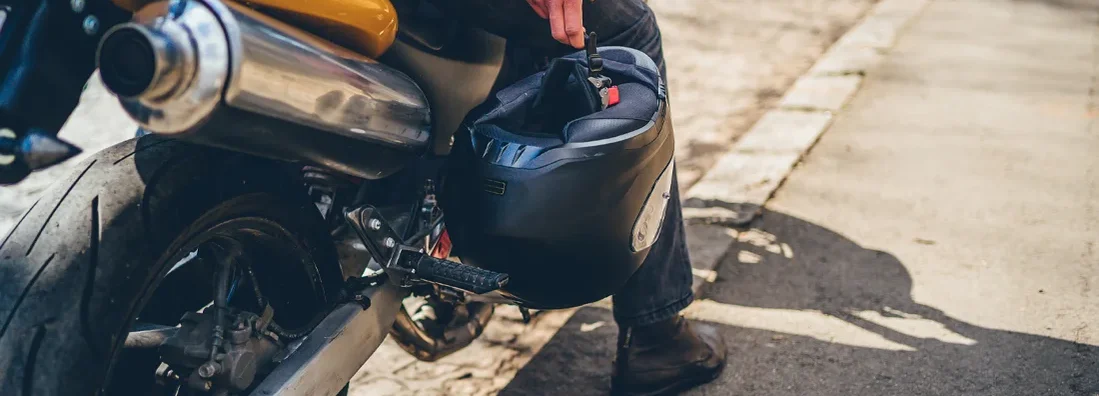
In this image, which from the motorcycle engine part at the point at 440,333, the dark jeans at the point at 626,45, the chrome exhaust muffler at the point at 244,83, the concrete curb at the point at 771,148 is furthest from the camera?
the concrete curb at the point at 771,148

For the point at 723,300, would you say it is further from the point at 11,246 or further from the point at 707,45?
the point at 707,45

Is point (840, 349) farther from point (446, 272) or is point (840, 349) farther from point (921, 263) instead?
point (446, 272)

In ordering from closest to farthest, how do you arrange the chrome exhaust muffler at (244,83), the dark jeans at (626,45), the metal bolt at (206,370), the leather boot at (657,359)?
the chrome exhaust muffler at (244,83) < the metal bolt at (206,370) < the dark jeans at (626,45) < the leather boot at (657,359)

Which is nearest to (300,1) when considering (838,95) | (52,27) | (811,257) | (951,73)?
(52,27)

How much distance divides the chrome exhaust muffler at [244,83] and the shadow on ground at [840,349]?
1.08 meters

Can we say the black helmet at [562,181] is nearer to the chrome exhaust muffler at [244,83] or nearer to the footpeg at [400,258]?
the footpeg at [400,258]

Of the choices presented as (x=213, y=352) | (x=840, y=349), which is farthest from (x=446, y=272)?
(x=840, y=349)

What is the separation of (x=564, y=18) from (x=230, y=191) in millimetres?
591

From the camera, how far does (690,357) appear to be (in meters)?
2.28

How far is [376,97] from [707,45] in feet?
12.7

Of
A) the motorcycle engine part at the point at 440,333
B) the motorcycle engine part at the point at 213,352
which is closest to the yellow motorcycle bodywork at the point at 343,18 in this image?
the motorcycle engine part at the point at 213,352

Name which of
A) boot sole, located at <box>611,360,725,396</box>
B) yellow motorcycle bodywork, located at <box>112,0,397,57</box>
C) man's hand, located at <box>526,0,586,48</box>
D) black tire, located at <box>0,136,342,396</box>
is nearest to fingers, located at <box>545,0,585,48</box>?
man's hand, located at <box>526,0,586,48</box>

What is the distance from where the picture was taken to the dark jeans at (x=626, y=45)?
1736 millimetres

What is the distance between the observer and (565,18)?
168 centimetres
